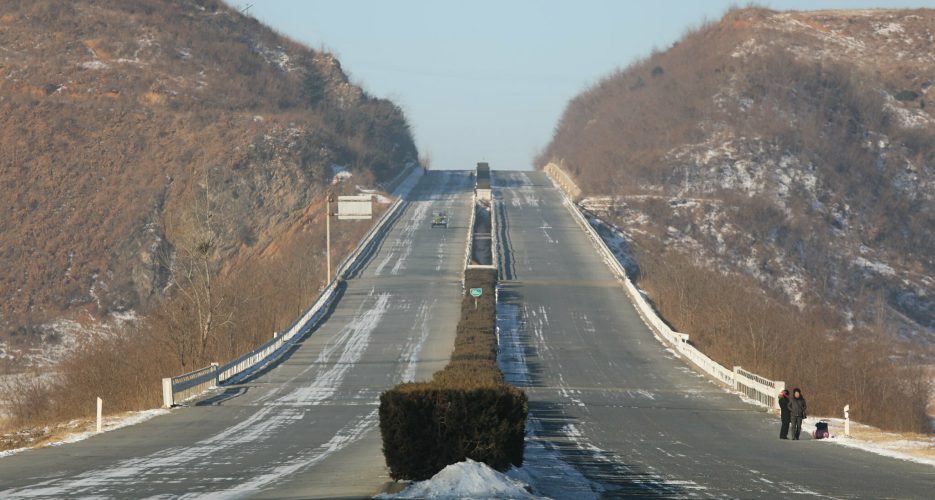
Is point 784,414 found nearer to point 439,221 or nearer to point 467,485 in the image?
point 467,485

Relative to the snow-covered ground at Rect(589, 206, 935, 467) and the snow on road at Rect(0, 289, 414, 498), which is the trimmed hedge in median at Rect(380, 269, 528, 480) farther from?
the snow-covered ground at Rect(589, 206, 935, 467)

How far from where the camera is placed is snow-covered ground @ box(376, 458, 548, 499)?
18.8 metres

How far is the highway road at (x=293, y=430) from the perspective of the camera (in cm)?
2153

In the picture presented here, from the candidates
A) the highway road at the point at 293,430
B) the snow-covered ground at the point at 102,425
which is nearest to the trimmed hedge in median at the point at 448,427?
the highway road at the point at 293,430

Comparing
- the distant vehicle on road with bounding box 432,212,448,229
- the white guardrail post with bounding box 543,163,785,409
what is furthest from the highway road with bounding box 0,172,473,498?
the distant vehicle on road with bounding box 432,212,448,229

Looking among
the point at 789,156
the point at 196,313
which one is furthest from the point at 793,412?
the point at 789,156

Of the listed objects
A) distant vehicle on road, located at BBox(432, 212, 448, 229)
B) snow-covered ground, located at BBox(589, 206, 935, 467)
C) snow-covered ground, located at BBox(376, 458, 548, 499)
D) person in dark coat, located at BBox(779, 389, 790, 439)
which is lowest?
snow-covered ground, located at BBox(589, 206, 935, 467)

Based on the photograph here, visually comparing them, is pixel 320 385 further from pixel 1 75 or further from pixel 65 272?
pixel 1 75

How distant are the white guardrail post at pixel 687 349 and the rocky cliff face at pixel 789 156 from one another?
10541 millimetres

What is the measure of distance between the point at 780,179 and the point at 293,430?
9559 centimetres

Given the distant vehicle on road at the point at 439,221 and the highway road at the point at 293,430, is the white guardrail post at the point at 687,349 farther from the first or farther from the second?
the distant vehicle on road at the point at 439,221

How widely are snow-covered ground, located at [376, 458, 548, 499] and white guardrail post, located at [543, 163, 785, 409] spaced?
797 inches

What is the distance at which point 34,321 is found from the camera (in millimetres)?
86688

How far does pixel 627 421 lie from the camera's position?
35.4 m
